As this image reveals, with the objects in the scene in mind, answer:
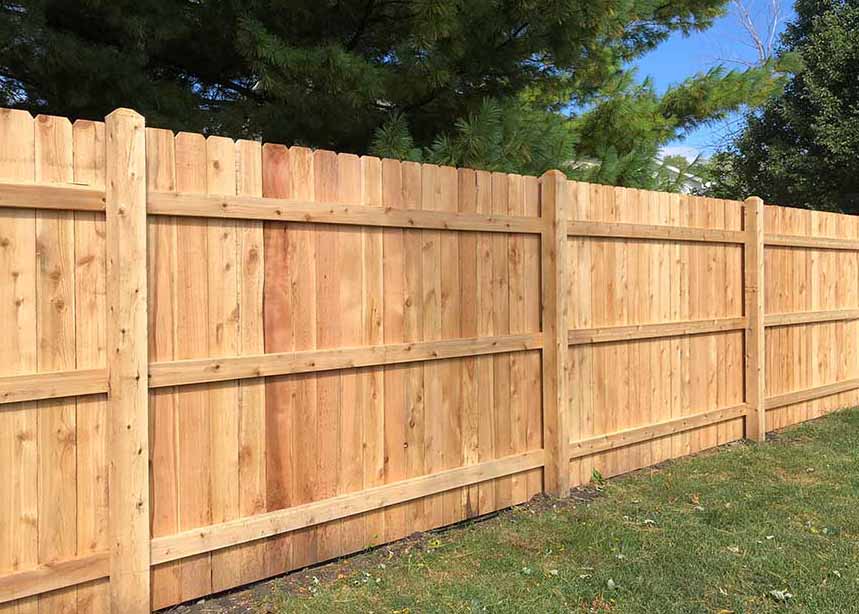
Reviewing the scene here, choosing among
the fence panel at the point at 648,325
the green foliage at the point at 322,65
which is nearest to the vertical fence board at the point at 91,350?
the green foliage at the point at 322,65

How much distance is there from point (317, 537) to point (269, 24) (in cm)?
391

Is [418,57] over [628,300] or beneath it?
over

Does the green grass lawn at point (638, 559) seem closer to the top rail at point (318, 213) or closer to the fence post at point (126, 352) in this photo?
the fence post at point (126, 352)

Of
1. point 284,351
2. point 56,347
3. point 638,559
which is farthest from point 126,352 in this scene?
point 638,559

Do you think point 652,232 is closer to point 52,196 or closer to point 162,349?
point 162,349

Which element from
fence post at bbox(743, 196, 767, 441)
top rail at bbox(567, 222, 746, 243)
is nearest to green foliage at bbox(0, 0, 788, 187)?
top rail at bbox(567, 222, 746, 243)

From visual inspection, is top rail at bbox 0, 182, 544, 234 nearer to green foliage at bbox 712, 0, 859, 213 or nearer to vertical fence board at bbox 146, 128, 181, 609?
vertical fence board at bbox 146, 128, 181, 609

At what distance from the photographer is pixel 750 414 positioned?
5.92 meters

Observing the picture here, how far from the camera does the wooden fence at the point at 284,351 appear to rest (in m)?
2.57

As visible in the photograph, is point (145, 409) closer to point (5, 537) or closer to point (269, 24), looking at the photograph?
point (5, 537)

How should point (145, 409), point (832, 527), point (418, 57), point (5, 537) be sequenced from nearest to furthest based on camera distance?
1. point (5, 537)
2. point (145, 409)
3. point (832, 527)
4. point (418, 57)

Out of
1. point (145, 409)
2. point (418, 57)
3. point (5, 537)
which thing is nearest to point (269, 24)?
point (418, 57)

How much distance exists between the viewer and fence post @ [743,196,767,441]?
5871 mm

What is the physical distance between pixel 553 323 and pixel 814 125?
10470 mm
